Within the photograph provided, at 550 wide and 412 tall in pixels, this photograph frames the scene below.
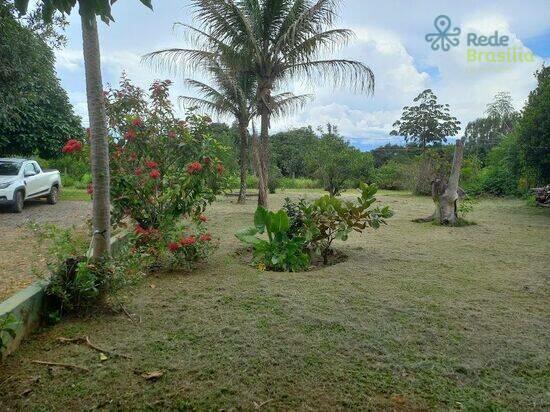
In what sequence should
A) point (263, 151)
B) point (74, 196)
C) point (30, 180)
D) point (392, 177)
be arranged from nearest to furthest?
point (30, 180) → point (263, 151) → point (74, 196) → point (392, 177)

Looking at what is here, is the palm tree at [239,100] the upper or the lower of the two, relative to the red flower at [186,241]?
upper

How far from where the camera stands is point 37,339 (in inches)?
124

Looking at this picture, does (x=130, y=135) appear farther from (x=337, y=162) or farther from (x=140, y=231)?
(x=337, y=162)

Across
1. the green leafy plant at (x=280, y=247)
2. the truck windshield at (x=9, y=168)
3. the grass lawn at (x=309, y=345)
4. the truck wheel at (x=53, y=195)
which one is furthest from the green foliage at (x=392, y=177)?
the grass lawn at (x=309, y=345)

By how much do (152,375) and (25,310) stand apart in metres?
1.29

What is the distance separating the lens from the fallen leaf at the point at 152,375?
2607mm

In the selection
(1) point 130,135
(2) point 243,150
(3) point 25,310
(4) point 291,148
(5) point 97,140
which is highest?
(4) point 291,148

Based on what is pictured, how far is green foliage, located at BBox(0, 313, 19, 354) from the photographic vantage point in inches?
101

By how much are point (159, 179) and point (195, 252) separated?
1058mm

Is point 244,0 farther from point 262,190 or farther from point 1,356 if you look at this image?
point 1,356

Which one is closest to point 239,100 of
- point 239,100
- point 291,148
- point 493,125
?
point 239,100

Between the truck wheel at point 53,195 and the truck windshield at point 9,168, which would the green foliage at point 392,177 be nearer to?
the truck wheel at point 53,195

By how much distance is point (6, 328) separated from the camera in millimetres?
2611

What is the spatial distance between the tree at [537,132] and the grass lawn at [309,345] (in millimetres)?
10017
